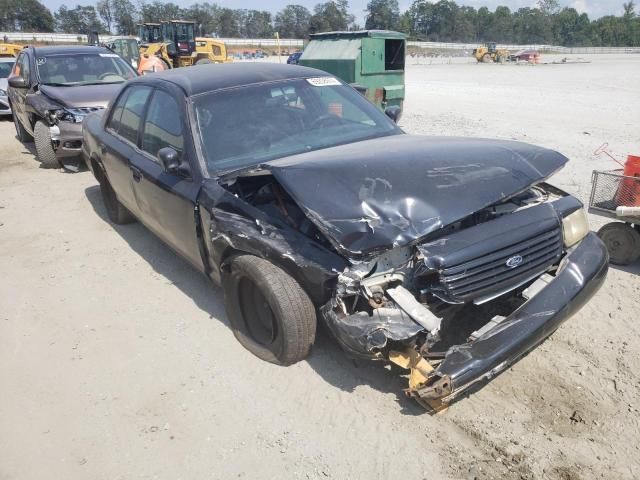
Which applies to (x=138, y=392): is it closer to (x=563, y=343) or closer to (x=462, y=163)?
(x=462, y=163)

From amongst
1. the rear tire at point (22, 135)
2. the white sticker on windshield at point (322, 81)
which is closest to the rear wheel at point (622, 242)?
the white sticker on windshield at point (322, 81)

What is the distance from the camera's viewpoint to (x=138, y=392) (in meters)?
3.15

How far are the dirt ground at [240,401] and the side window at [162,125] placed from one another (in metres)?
1.15

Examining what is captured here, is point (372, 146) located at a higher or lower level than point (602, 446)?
higher

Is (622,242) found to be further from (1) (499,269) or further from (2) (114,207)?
(2) (114,207)

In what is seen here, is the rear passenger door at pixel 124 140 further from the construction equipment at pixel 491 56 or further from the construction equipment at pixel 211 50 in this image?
the construction equipment at pixel 491 56

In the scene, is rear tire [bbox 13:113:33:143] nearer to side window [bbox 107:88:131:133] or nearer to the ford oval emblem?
side window [bbox 107:88:131:133]

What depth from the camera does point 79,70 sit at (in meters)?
8.89

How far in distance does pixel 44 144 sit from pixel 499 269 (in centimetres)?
759

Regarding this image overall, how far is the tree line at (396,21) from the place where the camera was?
9919 centimetres

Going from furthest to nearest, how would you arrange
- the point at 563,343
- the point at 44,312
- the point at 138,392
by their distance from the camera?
the point at 44,312
the point at 563,343
the point at 138,392

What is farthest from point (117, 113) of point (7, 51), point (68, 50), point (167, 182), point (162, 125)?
point (7, 51)

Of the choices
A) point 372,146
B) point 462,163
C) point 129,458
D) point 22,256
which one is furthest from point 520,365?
point 22,256

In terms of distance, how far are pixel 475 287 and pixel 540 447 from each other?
2.73 ft
